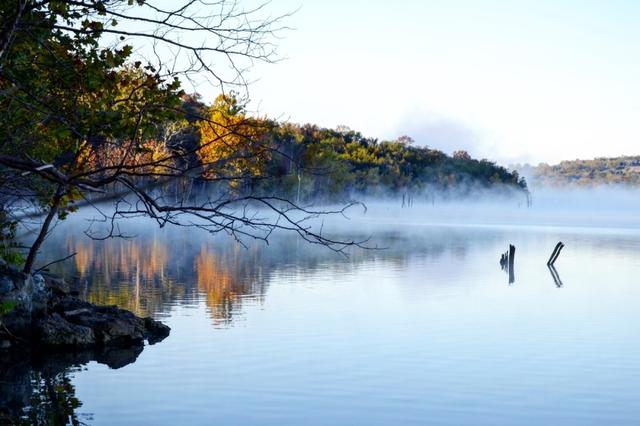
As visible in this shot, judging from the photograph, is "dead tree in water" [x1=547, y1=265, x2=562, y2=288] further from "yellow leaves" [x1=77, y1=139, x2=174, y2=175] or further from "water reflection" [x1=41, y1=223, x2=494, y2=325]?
"yellow leaves" [x1=77, y1=139, x2=174, y2=175]

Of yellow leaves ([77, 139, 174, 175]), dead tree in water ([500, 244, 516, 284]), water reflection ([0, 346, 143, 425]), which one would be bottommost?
water reflection ([0, 346, 143, 425])

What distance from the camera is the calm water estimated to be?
13.9 metres

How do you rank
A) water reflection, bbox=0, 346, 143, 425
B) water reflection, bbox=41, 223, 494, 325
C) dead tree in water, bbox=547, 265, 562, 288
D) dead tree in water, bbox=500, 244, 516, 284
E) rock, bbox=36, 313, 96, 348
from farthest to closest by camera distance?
dead tree in water, bbox=500, 244, 516, 284 < dead tree in water, bbox=547, 265, 562, 288 < water reflection, bbox=41, 223, 494, 325 < rock, bbox=36, 313, 96, 348 < water reflection, bbox=0, 346, 143, 425

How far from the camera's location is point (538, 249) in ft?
168

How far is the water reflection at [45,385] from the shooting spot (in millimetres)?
12938

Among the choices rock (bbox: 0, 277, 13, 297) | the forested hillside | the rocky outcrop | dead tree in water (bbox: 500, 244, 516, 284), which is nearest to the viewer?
rock (bbox: 0, 277, 13, 297)

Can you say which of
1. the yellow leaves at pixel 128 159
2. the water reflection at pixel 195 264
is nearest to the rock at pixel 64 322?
the water reflection at pixel 195 264

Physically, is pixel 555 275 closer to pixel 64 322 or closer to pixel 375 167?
pixel 64 322

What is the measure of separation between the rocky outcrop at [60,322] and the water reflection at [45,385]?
446mm

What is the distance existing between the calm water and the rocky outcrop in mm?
796

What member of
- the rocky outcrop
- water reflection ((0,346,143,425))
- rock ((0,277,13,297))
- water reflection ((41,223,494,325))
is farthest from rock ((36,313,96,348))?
water reflection ((41,223,494,325))

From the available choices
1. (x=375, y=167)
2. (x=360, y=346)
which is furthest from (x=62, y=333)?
(x=375, y=167)

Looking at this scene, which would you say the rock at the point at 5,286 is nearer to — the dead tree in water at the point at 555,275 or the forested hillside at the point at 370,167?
the dead tree in water at the point at 555,275

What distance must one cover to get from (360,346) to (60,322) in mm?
6048
